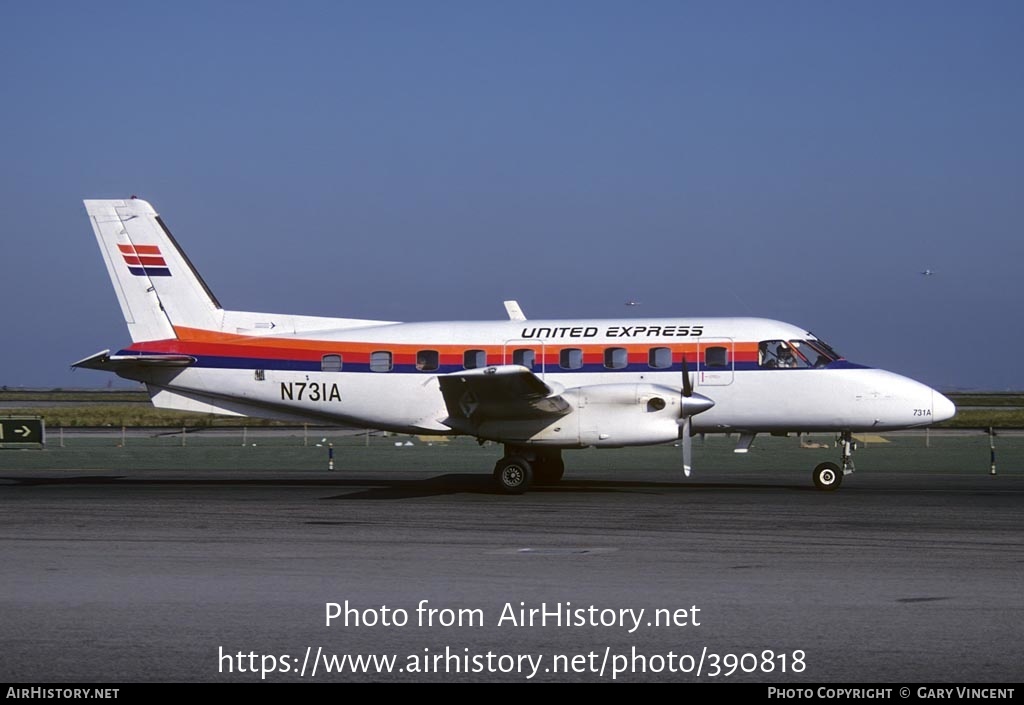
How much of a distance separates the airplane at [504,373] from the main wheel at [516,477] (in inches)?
1.1

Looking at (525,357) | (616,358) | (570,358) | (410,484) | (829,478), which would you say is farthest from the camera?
(410,484)

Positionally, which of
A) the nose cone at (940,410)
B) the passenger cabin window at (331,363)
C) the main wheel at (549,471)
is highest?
the passenger cabin window at (331,363)

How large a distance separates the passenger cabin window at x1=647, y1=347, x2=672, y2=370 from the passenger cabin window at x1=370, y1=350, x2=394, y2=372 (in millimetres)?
5646

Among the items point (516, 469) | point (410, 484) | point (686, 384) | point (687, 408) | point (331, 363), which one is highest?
point (331, 363)

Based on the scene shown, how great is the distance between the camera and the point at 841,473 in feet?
75.1

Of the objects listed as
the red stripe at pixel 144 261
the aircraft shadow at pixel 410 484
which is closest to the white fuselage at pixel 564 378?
the aircraft shadow at pixel 410 484

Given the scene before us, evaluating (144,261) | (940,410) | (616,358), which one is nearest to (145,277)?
(144,261)

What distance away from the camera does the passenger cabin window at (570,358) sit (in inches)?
953

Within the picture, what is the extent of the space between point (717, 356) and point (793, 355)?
1.55 metres

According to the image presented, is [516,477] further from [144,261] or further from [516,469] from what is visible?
[144,261]

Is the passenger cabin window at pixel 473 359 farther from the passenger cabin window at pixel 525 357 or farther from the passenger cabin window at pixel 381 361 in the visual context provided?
the passenger cabin window at pixel 381 361

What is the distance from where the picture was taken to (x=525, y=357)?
965 inches

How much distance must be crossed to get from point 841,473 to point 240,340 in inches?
524

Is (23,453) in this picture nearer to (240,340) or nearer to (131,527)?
(240,340)
